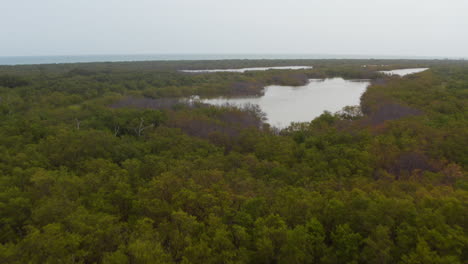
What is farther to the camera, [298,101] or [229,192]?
[298,101]

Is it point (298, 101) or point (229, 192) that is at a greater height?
point (298, 101)

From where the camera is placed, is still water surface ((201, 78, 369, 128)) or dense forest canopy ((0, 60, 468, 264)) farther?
still water surface ((201, 78, 369, 128))

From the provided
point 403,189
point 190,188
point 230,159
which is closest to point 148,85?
point 230,159

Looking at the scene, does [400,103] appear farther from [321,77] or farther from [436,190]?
[321,77]
